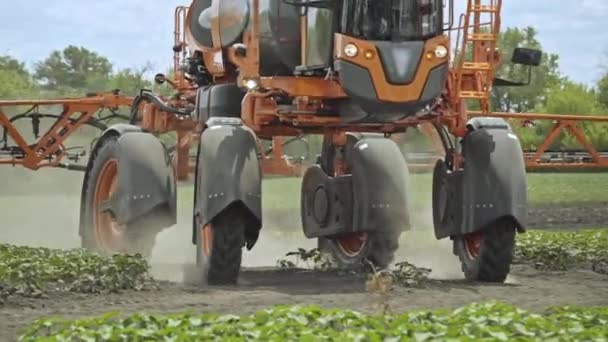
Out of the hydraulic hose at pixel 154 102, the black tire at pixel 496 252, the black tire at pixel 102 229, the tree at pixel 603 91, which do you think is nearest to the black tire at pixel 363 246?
the black tire at pixel 496 252

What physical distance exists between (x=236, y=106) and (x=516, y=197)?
138 inches

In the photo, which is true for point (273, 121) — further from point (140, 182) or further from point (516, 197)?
point (516, 197)

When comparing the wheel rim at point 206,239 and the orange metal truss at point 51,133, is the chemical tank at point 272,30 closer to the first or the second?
the wheel rim at point 206,239

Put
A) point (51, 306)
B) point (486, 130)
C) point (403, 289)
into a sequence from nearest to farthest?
point (51, 306), point (403, 289), point (486, 130)

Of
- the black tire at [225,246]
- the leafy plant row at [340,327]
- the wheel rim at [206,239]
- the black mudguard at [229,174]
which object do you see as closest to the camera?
the leafy plant row at [340,327]

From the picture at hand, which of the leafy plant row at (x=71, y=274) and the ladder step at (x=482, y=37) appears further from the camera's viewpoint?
the ladder step at (x=482, y=37)

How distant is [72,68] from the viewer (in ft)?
291

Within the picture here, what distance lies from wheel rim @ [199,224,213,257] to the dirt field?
0.38 m

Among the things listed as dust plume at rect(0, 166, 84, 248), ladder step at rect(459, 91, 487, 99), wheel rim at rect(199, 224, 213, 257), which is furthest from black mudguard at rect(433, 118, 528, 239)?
dust plume at rect(0, 166, 84, 248)

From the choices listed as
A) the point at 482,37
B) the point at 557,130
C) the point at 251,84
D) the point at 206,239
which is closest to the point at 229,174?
the point at 206,239

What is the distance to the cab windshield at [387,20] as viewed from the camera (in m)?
13.1

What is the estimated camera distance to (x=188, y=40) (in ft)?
54.6

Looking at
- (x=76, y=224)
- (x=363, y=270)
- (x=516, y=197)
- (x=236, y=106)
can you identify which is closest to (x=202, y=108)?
(x=236, y=106)

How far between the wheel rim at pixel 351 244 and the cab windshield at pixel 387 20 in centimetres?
333
